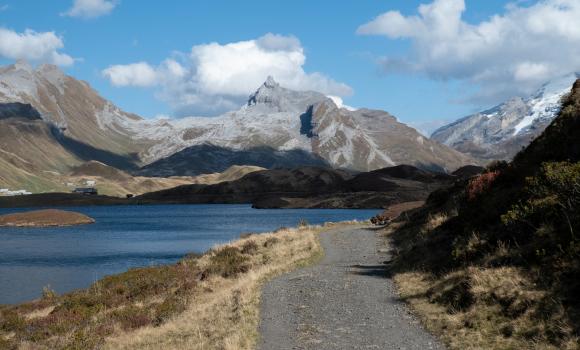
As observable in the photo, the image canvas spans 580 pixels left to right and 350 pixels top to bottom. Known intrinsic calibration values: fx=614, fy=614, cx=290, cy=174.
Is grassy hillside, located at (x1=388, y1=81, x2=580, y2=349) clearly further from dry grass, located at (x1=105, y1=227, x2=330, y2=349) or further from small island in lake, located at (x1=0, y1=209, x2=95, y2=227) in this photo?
small island in lake, located at (x1=0, y1=209, x2=95, y2=227)

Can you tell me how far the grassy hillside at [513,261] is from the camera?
55.6 feet

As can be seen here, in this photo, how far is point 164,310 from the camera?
2866 centimetres

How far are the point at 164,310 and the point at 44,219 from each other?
443ft

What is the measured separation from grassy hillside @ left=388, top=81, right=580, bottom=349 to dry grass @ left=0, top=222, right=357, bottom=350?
6.65 m

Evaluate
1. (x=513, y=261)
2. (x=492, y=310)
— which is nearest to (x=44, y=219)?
(x=513, y=261)

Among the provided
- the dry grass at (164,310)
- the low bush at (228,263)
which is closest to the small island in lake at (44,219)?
the low bush at (228,263)

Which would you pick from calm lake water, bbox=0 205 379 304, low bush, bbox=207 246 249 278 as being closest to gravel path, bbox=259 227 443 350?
low bush, bbox=207 246 249 278

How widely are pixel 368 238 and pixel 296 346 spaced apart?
3912 cm

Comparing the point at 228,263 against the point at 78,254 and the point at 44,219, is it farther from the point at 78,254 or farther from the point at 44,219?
the point at 44,219

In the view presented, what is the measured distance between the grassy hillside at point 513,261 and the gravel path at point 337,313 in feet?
3.00

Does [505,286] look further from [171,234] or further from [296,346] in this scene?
[171,234]

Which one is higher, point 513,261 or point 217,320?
point 513,261

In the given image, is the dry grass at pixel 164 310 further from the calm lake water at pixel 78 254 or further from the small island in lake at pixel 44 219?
the small island in lake at pixel 44 219

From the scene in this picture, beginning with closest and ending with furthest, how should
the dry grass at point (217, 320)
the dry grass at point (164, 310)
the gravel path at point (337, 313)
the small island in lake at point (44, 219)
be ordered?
1. the gravel path at point (337, 313)
2. the dry grass at point (217, 320)
3. the dry grass at point (164, 310)
4. the small island in lake at point (44, 219)
